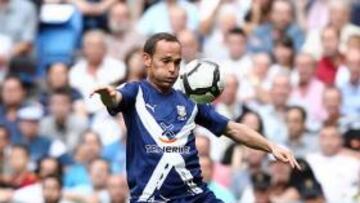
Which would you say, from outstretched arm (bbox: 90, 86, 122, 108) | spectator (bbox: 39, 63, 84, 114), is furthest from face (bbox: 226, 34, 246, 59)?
outstretched arm (bbox: 90, 86, 122, 108)

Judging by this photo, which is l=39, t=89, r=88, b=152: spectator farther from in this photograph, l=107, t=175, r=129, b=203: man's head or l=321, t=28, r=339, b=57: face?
l=321, t=28, r=339, b=57: face

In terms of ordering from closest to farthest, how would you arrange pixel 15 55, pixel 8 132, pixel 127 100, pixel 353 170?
1. pixel 127 100
2. pixel 353 170
3. pixel 8 132
4. pixel 15 55

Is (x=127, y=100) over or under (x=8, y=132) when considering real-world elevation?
over

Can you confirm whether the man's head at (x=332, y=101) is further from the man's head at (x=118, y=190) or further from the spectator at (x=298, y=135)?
the man's head at (x=118, y=190)

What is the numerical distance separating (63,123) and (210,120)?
585 centimetres

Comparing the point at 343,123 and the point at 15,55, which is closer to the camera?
the point at 343,123

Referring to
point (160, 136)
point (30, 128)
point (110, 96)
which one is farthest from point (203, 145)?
point (110, 96)

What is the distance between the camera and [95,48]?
1581cm

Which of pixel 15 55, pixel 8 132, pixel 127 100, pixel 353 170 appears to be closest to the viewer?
pixel 127 100

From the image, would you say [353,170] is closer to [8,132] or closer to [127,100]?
[8,132]

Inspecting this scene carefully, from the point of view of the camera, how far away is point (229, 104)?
15.2 meters

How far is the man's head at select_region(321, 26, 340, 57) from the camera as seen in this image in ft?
51.6

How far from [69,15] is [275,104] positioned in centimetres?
284

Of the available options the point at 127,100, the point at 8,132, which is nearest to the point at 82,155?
the point at 8,132
